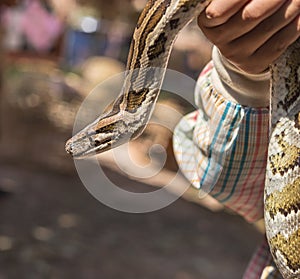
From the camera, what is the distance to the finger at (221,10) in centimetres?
88

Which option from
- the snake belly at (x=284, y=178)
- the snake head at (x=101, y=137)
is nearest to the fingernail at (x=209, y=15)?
the snake belly at (x=284, y=178)

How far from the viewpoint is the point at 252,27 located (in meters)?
0.90

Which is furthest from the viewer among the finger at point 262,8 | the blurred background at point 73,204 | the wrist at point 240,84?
the blurred background at point 73,204

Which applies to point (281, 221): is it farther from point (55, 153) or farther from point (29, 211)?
point (55, 153)

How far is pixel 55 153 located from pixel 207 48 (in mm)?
2229

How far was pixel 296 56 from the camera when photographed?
956 mm

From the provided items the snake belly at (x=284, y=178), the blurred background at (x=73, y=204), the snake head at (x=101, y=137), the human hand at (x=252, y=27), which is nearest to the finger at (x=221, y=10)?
the human hand at (x=252, y=27)

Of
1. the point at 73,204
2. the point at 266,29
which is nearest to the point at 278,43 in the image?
the point at 266,29

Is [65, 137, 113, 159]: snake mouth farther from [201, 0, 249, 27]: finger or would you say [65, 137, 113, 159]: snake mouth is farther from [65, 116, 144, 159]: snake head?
[201, 0, 249, 27]: finger

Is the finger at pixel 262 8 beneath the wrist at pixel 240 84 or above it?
above

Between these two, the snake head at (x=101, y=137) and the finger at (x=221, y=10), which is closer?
the finger at (x=221, y=10)

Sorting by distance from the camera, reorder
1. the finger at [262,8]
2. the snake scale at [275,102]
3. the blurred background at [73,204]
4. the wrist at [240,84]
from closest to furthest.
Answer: the finger at [262,8] < the snake scale at [275,102] < the wrist at [240,84] < the blurred background at [73,204]

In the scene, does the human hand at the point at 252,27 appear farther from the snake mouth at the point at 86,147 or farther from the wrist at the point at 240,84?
the snake mouth at the point at 86,147

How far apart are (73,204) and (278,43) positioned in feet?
13.6
